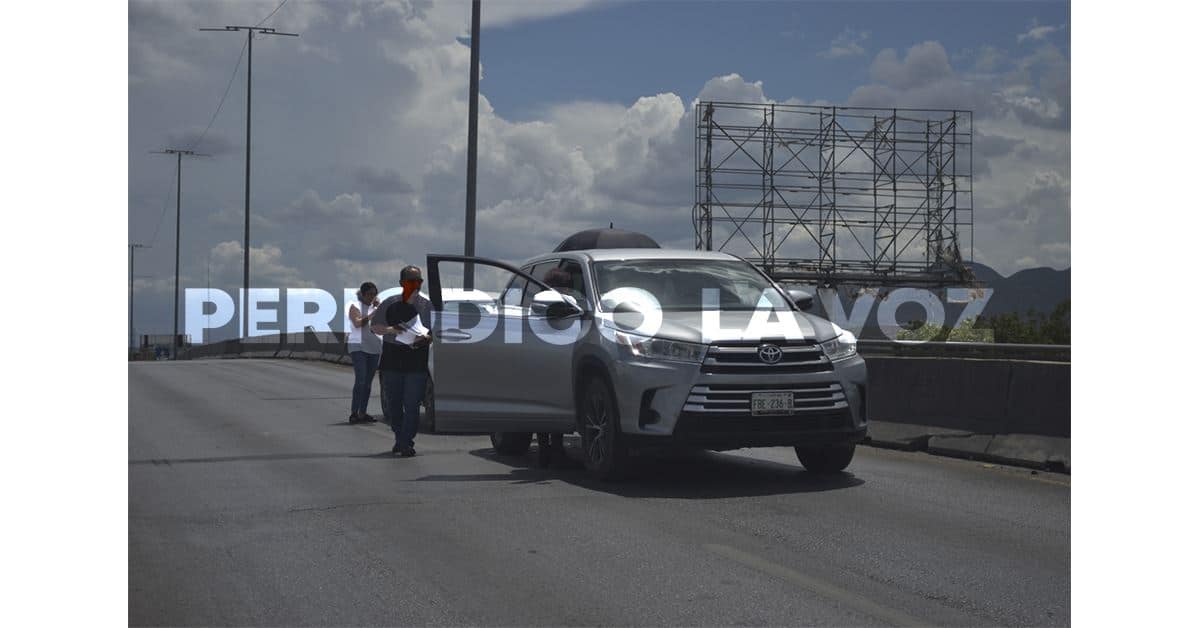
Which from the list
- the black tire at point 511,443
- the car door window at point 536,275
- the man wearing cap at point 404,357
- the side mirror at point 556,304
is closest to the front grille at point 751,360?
the side mirror at point 556,304

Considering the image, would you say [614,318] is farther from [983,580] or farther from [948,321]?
[948,321]

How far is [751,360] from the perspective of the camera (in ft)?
31.1

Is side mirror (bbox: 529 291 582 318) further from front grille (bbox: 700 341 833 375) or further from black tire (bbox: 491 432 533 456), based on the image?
black tire (bbox: 491 432 533 456)

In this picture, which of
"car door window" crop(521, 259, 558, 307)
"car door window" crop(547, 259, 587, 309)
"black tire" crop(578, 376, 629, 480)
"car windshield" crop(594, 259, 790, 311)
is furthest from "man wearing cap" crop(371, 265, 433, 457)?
"black tire" crop(578, 376, 629, 480)

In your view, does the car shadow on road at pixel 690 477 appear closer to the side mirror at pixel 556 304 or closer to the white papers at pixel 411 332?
the side mirror at pixel 556 304

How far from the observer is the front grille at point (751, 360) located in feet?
30.9

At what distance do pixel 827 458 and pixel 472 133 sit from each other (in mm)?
15324

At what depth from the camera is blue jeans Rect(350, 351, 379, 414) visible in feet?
55.7

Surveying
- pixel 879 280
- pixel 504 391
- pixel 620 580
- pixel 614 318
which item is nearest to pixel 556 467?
pixel 504 391

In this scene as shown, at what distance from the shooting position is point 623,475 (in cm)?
985

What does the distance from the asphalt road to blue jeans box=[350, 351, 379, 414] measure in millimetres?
4340

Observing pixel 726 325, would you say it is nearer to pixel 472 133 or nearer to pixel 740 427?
pixel 740 427

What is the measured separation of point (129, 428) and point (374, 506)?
26.9 ft

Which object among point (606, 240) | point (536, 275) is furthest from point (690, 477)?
point (606, 240)
